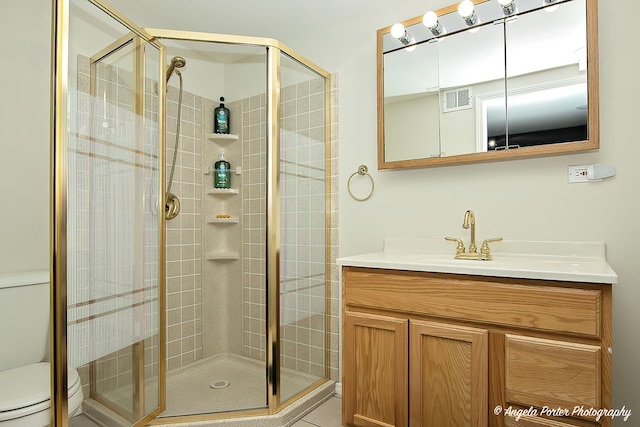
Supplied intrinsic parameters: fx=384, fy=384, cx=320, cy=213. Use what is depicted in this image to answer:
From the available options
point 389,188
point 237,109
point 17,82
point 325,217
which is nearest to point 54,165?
point 17,82

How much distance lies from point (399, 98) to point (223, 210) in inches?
45.5

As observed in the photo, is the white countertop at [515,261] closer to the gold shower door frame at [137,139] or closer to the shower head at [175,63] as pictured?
the gold shower door frame at [137,139]

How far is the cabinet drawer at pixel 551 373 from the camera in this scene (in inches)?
51.2

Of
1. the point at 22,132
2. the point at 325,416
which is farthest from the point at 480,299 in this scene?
the point at 22,132

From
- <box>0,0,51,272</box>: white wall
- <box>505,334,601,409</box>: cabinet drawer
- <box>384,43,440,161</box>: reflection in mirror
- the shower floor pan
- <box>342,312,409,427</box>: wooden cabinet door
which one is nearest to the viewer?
<box>505,334,601,409</box>: cabinet drawer

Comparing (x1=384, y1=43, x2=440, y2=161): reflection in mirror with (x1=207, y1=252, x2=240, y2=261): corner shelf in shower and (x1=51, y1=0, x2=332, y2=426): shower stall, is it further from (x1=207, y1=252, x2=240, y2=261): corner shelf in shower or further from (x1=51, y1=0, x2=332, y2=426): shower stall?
(x1=207, y1=252, x2=240, y2=261): corner shelf in shower

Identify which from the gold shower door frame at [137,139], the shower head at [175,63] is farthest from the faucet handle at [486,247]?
the shower head at [175,63]

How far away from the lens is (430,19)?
2.00 m

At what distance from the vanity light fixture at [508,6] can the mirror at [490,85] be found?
0.02m

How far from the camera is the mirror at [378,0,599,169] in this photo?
1697 millimetres

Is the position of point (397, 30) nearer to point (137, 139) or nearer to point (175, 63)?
point (175, 63)

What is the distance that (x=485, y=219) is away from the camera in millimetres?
1960

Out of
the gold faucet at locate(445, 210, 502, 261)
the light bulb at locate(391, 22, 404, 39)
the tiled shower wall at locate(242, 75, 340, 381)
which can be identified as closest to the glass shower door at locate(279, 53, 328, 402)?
the tiled shower wall at locate(242, 75, 340, 381)

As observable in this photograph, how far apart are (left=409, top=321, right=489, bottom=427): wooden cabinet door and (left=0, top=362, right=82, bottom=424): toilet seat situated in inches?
53.2
